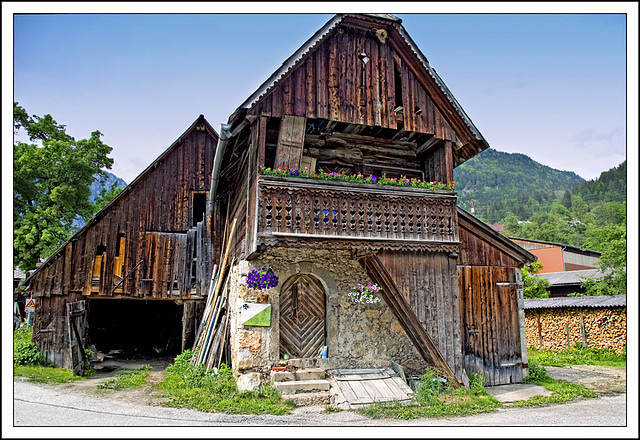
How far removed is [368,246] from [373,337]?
2506 millimetres

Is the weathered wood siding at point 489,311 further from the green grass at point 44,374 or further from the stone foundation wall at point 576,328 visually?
the green grass at point 44,374

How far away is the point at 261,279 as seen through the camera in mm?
10391

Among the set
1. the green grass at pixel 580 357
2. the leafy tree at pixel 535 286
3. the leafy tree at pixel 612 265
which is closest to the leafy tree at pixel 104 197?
the green grass at pixel 580 357

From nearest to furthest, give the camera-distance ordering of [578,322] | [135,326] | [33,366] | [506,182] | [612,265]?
[33,366], [578,322], [612,265], [135,326], [506,182]

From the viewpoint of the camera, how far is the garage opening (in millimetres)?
20922

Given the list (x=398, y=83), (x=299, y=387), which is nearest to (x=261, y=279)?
(x=299, y=387)

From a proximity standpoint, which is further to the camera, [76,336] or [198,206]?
[198,206]

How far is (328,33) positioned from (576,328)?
16.1m

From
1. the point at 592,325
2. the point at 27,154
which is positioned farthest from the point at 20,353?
the point at 592,325

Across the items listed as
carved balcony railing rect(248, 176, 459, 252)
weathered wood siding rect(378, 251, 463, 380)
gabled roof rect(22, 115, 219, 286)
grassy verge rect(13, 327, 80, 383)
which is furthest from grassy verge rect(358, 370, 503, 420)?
gabled roof rect(22, 115, 219, 286)

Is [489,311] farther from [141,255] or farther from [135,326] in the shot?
[135,326]

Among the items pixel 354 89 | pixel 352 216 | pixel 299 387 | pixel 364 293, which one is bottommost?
pixel 299 387

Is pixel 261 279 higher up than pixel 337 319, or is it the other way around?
pixel 261 279

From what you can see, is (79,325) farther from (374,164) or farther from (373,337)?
(374,164)
